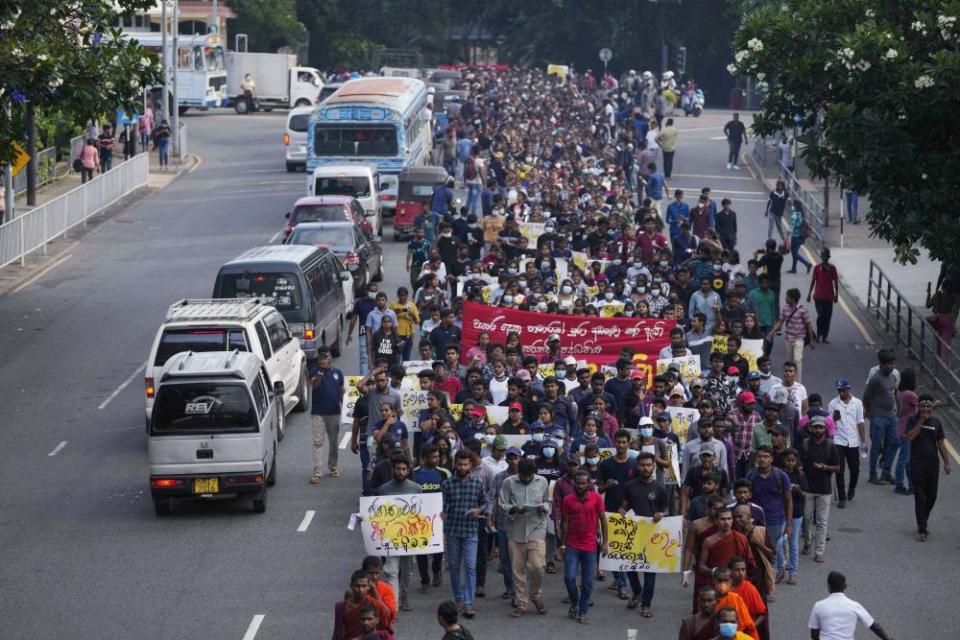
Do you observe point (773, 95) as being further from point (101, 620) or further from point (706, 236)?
point (101, 620)

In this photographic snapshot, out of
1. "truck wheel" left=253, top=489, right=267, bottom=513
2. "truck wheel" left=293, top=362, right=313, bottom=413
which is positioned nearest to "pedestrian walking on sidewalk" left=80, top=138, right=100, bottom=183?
"truck wheel" left=293, top=362, right=313, bottom=413

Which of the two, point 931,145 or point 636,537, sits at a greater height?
point 931,145

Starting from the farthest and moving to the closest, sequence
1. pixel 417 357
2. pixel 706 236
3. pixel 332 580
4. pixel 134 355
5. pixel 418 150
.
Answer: pixel 418 150, pixel 706 236, pixel 134 355, pixel 417 357, pixel 332 580

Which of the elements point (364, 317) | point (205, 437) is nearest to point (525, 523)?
point (205, 437)

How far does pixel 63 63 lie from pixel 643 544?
1382 centimetres

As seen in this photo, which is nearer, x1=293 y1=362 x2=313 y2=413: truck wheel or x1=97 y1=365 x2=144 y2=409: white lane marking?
x1=293 y1=362 x2=313 y2=413: truck wheel

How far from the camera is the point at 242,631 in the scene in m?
15.0

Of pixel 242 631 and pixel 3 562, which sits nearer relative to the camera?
pixel 242 631

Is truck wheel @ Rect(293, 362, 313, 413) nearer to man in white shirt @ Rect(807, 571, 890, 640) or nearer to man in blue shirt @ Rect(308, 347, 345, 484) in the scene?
man in blue shirt @ Rect(308, 347, 345, 484)

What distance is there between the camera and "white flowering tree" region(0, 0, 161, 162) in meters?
24.9

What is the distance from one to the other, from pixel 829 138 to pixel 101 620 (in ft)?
43.9

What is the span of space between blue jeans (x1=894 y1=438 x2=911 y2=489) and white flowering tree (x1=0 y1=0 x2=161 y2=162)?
1298 cm

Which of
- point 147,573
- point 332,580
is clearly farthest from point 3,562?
point 332,580

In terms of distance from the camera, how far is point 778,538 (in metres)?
16.1
